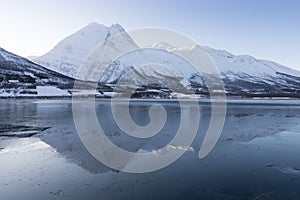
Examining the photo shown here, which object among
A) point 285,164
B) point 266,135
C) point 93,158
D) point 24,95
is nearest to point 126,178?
point 93,158

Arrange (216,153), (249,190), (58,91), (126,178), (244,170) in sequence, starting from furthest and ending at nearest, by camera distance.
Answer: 1. (58,91)
2. (216,153)
3. (244,170)
4. (126,178)
5. (249,190)

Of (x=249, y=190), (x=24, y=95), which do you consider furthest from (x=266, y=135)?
(x=24, y=95)

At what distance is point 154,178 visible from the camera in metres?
9.42

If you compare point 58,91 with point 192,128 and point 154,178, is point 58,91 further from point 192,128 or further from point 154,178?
point 154,178

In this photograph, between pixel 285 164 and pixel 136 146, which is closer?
pixel 285 164

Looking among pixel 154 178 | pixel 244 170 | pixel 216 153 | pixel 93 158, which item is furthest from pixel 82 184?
pixel 216 153

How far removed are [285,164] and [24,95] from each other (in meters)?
76.7

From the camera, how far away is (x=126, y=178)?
30.7 feet

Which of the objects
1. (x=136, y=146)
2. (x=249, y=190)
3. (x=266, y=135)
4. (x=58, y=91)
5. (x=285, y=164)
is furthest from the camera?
(x=58, y=91)

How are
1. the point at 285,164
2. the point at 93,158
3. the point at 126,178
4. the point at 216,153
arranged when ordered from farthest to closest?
the point at 216,153 → the point at 93,158 → the point at 285,164 → the point at 126,178

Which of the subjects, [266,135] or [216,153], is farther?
[266,135]

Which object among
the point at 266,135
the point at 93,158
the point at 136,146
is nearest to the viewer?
the point at 93,158

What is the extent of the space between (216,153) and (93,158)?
5.32 metres

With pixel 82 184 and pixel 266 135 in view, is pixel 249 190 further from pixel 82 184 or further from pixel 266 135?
pixel 266 135
